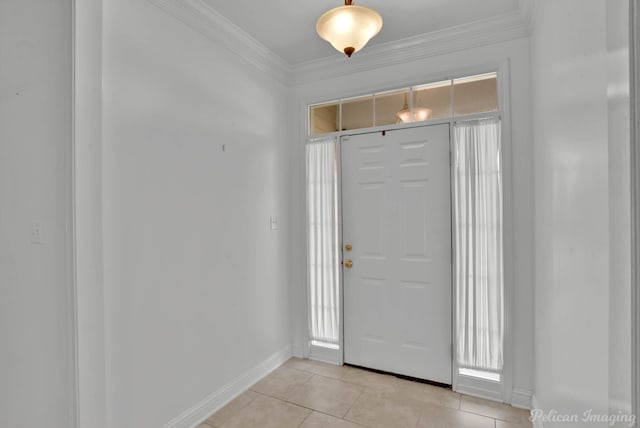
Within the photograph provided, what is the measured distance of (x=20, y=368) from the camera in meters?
1.66

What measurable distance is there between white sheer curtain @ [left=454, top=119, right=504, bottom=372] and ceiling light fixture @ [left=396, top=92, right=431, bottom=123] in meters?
0.29

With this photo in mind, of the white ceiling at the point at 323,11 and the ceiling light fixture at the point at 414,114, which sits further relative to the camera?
the ceiling light fixture at the point at 414,114

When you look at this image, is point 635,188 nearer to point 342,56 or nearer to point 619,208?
point 619,208

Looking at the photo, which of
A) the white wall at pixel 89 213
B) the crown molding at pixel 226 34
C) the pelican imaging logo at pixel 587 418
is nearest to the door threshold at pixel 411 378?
the pelican imaging logo at pixel 587 418

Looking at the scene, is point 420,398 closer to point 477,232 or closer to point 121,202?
point 477,232

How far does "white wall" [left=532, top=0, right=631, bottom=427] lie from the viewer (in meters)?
0.65

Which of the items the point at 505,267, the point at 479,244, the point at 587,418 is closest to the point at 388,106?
the point at 479,244

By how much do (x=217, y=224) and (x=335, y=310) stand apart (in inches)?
55.8

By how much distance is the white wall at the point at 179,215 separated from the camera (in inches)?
70.1

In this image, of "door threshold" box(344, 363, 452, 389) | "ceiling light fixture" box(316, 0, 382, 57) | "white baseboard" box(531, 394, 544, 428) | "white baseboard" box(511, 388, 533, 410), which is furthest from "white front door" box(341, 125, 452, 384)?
"ceiling light fixture" box(316, 0, 382, 57)

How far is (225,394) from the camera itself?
2.44 m

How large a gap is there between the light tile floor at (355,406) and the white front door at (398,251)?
0.24m

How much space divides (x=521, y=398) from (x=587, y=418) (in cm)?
169

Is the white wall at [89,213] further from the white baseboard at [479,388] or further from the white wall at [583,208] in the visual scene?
the white baseboard at [479,388]
